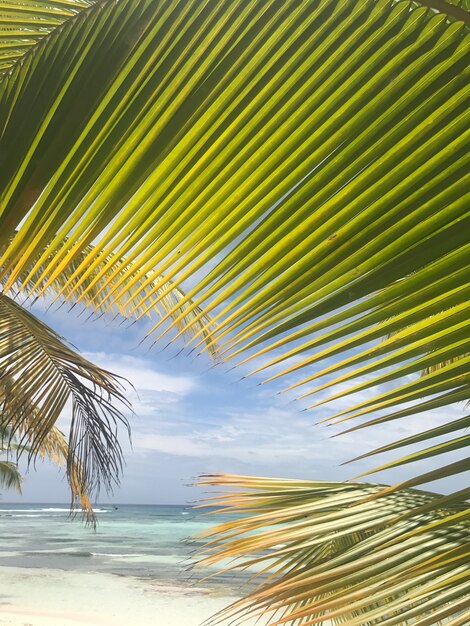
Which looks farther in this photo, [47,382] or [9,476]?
[9,476]

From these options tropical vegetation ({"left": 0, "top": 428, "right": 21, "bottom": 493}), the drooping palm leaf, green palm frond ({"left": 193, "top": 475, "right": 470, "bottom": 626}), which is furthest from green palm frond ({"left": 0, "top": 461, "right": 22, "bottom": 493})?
green palm frond ({"left": 193, "top": 475, "right": 470, "bottom": 626})

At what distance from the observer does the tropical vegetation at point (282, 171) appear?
710 mm

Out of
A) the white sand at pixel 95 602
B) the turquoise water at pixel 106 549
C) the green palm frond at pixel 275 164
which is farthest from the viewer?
the turquoise water at pixel 106 549

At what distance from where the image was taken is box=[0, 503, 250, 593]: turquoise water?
84.9 feet

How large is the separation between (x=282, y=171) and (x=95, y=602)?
2034 centimetres

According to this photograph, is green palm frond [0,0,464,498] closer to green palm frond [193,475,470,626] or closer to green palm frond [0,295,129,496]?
green palm frond [193,475,470,626]

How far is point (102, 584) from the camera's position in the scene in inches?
886

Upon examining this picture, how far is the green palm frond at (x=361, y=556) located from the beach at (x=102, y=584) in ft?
12.3

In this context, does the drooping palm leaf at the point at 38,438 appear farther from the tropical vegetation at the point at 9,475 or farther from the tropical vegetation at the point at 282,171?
the tropical vegetation at the point at 9,475

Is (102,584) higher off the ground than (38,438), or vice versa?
(38,438)

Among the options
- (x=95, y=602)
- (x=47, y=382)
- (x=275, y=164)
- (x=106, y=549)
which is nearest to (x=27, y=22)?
(x=275, y=164)

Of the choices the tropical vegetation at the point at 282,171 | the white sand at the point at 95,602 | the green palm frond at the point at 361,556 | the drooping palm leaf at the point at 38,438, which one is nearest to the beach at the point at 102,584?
the white sand at the point at 95,602

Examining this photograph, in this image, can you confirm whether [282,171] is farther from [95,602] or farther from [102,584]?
[102,584]

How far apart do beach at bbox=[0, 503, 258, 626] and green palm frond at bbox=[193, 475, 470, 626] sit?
3756 millimetres
